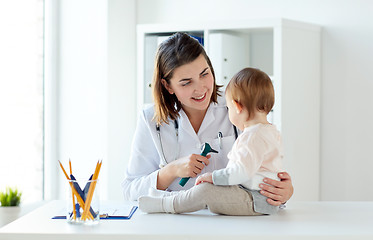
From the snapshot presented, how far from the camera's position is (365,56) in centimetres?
347

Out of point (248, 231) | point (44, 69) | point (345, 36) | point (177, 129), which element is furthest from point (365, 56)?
point (248, 231)

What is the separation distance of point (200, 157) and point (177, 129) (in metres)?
0.29

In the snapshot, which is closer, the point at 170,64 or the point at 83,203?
the point at 83,203

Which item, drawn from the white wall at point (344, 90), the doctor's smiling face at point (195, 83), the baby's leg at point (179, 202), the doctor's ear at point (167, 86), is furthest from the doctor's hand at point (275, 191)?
the white wall at point (344, 90)

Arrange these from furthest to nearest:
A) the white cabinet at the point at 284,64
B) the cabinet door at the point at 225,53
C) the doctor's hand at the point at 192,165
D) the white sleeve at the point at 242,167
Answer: the cabinet door at the point at 225,53, the white cabinet at the point at 284,64, the doctor's hand at the point at 192,165, the white sleeve at the point at 242,167

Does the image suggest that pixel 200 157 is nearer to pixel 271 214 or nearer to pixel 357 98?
pixel 271 214

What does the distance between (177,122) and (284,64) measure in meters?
1.39

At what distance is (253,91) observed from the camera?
1701 mm

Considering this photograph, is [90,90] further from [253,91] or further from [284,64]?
[253,91]

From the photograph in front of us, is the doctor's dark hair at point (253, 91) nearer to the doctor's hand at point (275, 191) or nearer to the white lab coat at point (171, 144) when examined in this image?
the doctor's hand at point (275, 191)

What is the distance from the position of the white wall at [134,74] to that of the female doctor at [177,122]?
5.30ft

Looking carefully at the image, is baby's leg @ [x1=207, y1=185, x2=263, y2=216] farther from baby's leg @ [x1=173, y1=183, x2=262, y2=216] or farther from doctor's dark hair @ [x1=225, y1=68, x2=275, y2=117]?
doctor's dark hair @ [x1=225, y1=68, x2=275, y2=117]

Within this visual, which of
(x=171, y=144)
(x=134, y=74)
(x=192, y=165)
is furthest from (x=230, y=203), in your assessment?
(x=134, y=74)

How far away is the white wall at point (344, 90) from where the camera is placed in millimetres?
3473
